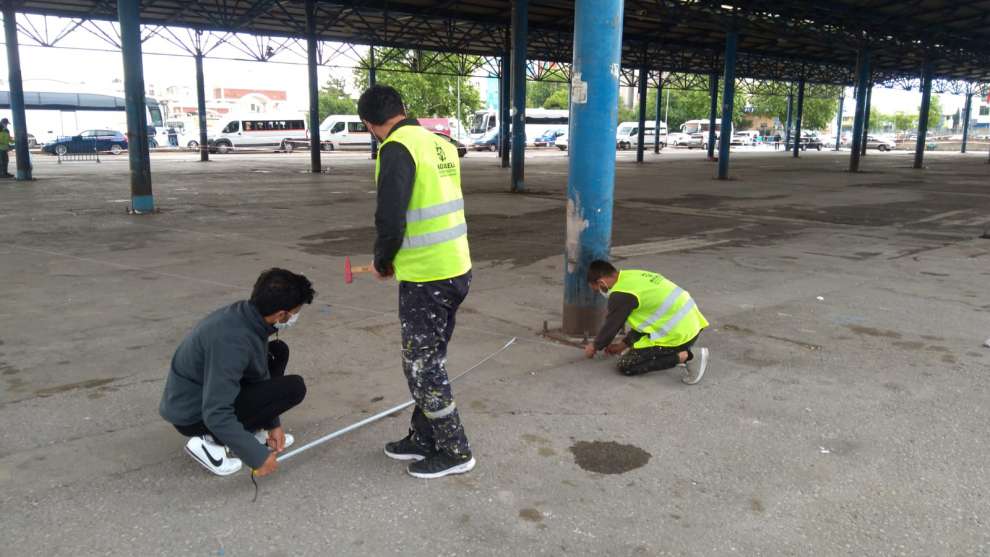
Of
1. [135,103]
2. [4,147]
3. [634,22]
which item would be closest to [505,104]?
[634,22]

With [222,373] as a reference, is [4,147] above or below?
above

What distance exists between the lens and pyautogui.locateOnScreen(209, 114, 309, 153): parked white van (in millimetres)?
41250

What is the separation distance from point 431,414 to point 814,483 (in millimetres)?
1739

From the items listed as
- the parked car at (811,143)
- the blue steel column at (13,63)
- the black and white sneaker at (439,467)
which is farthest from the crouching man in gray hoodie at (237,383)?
the parked car at (811,143)

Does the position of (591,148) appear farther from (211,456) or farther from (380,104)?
(211,456)

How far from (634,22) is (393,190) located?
26.8 m

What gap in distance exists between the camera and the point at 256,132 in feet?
138

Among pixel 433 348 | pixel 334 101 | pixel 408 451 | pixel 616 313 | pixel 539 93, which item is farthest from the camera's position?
pixel 539 93

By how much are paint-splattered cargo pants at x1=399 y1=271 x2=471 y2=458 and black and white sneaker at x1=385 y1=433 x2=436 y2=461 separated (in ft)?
0.39

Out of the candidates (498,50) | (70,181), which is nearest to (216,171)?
(70,181)

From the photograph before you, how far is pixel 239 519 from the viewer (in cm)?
274

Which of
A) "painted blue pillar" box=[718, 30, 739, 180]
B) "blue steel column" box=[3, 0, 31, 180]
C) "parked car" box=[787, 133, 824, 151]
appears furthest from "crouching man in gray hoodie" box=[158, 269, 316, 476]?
"parked car" box=[787, 133, 824, 151]

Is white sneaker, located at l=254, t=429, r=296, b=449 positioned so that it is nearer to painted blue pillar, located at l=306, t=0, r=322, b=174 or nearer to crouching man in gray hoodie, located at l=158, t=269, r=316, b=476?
crouching man in gray hoodie, located at l=158, t=269, r=316, b=476

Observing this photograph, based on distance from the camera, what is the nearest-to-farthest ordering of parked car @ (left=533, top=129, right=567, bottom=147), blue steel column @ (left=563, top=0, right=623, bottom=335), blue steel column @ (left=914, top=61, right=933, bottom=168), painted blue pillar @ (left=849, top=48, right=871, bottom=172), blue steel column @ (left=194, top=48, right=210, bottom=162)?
1. blue steel column @ (left=563, top=0, right=623, bottom=335)
2. painted blue pillar @ (left=849, top=48, right=871, bottom=172)
3. blue steel column @ (left=194, top=48, right=210, bottom=162)
4. blue steel column @ (left=914, top=61, right=933, bottom=168)
5. parked car @ (left=533, top=129, right=567, bottom=147)
